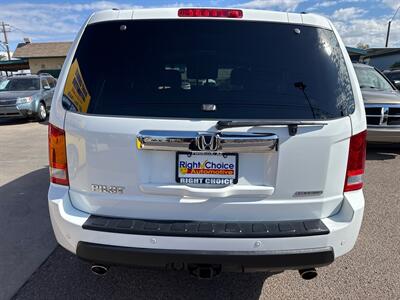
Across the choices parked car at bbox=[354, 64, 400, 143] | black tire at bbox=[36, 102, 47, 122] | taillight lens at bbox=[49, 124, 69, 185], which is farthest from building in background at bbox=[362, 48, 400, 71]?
taillight lens at bbox=[49, 124, 69, 185]

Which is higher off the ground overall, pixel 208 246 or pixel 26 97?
pixel 208 246

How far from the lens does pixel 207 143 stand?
2213 millimetres

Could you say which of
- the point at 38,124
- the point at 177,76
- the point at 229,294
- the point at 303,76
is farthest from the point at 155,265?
the point at 38,124

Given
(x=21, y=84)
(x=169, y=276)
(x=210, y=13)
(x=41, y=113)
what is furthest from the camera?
(x=21, y=84)

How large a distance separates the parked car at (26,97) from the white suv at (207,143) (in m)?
12.0

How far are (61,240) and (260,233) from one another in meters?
1.30

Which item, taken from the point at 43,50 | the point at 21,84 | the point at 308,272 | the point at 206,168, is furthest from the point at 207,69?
the point at 43,50

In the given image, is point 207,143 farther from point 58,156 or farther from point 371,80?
point 371,80

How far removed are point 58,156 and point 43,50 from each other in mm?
57649

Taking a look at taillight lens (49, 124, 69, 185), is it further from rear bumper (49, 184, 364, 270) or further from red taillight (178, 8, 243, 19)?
red taillight (178, 8, 243, 19)

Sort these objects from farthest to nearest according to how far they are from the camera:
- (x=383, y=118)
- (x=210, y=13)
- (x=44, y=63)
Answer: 1. (x=44, y=63)
2. (x=383, y=118)
3. (x=210, y=13)

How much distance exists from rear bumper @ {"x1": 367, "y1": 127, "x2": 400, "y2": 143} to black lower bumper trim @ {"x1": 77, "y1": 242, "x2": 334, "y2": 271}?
5.48 meters

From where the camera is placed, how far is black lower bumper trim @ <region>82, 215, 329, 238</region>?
2.24 meters

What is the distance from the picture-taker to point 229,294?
2.95 meters
